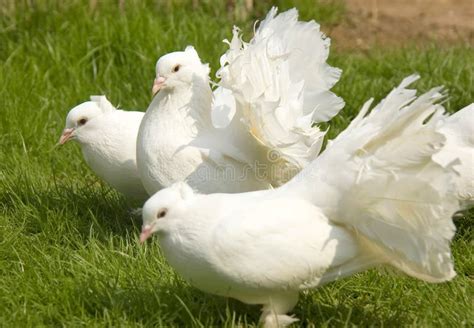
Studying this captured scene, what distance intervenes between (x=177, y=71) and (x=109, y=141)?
634 millimetres

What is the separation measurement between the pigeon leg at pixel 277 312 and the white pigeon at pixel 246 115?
986 millimetres

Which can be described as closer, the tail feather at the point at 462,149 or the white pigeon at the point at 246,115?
the white pigeon at the point at 246,115

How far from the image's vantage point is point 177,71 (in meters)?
5.06

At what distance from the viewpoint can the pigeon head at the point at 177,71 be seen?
503cm

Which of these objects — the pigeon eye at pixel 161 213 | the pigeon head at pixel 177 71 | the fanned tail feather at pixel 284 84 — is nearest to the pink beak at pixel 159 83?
the pigeon head at pixel 177 71

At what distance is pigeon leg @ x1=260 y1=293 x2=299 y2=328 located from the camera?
155 inches

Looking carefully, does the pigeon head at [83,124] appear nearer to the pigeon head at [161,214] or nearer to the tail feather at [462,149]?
the pigeon head at [161,214]

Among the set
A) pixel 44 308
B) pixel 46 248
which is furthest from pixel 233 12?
pixel 44 308

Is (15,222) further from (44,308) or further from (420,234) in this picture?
(420,234)

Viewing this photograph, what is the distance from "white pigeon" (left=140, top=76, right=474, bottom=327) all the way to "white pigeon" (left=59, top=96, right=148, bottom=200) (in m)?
1.47

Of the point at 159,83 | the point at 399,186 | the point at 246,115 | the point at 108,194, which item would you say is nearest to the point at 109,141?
the point at 108,194

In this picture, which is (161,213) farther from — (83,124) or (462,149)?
(462,149)

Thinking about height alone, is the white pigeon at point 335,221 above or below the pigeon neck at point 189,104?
above

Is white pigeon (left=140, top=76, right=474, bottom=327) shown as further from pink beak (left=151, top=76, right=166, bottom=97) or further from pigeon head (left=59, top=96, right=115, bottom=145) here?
pigeon head (left=59, top=96, right=115, bottom=145)
